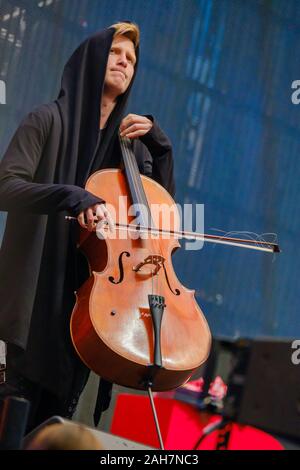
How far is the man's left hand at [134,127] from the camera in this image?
7.35 ft

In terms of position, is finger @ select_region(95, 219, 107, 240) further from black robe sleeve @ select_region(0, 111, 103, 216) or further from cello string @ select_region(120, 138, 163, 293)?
cello string @ select_region(120, 138, 163, 293)

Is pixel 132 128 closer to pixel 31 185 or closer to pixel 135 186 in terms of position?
pixel 135 186

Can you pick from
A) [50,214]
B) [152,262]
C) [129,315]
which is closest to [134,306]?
[129,315]

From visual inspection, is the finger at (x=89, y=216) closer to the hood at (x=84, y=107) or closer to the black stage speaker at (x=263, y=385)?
the hood at (x=84, y=107)

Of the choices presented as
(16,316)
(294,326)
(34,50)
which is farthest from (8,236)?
(294,326)


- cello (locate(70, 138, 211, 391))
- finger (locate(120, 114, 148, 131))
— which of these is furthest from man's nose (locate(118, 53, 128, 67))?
cello (locate(70, 138, 211, 391))

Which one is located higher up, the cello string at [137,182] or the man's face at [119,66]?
the man's face at [119,66]

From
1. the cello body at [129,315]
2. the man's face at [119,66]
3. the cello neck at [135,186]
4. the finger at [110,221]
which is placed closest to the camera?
the cello body at [129,315]

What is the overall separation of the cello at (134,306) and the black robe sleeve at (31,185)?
0.11m

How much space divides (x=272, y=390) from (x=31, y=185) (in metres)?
0.76

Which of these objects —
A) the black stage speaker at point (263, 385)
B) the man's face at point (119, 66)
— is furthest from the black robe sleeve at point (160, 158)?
the black stage speaker at point (263, 385)

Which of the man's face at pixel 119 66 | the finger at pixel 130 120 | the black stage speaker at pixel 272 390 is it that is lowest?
the black stage speaker at pixel 272 390

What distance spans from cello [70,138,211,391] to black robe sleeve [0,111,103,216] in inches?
4.4

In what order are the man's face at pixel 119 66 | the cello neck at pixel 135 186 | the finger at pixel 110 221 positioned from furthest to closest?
the man's face at pixel 119 66, the cello neck at pixel 135 186, the finger at pixel 110 221
